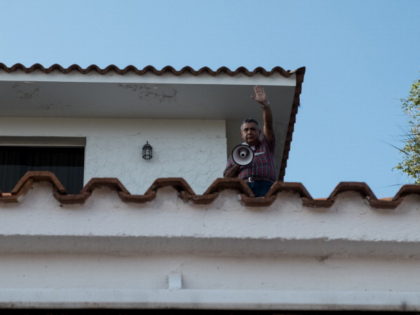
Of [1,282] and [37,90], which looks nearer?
[1,282]

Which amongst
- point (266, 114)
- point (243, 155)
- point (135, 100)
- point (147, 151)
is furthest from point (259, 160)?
point (135, 100)

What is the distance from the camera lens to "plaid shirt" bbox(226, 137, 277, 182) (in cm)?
659

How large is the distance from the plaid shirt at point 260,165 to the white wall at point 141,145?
5.11 feet

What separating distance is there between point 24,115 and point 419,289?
5.47 metres

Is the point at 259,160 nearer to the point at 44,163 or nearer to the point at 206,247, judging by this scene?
the point at 206,247

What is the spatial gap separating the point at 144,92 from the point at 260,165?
2376 mm

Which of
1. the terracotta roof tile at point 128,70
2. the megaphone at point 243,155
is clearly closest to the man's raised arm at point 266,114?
the megaphone at point 243,155

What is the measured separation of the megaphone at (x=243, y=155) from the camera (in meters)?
6.41

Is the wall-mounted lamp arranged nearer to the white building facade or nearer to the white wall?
the white wall

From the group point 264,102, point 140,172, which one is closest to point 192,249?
point 264,102

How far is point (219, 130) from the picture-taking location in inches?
350
